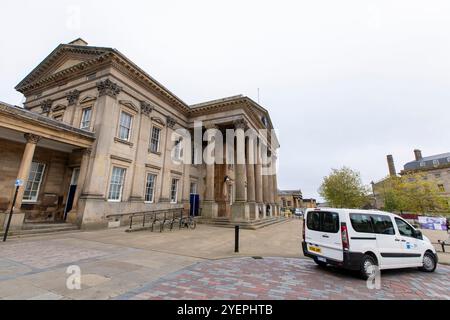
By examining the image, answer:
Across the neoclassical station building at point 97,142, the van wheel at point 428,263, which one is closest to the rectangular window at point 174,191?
the neoclassical station building at point 97,142

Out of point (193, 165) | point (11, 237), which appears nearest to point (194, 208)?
point (193, 165)

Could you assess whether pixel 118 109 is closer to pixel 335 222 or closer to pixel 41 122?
pixel 41 122

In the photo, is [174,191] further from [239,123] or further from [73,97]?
[73,97]

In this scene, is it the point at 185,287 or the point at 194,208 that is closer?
the point at 185,287

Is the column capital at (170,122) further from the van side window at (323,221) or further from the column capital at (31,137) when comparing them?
the van side window at (323,221)

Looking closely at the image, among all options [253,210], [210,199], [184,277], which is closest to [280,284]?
[184,277]

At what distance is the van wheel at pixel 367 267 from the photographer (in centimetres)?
516

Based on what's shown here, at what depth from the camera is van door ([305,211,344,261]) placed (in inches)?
216

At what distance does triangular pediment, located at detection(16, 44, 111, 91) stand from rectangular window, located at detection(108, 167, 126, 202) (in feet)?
27.4

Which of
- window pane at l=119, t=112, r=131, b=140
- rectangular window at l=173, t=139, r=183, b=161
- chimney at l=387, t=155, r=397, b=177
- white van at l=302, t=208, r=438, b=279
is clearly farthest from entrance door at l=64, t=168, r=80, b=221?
chimney at l=387, t=155, r=397, b=177

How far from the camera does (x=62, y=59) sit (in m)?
17.1
